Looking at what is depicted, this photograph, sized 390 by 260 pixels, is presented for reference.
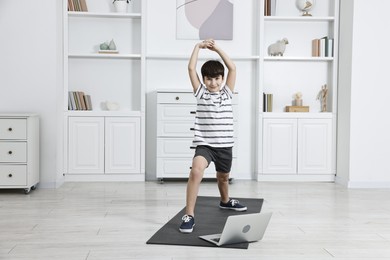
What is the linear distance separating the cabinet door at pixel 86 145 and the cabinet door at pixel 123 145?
0.07 meters

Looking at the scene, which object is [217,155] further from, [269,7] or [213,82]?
[269,7]

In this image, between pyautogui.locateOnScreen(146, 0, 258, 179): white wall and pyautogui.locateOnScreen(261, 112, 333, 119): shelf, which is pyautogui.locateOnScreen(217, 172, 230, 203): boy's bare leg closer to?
pyautogui.locateOnScreen(146, 0, 258, 179): white wall

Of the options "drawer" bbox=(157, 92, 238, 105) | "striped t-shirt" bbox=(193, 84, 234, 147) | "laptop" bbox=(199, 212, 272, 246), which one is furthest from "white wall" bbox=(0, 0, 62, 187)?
"laptop" bbox=(199, 212, 272, 246)

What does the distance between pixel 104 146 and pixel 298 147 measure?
2.09m

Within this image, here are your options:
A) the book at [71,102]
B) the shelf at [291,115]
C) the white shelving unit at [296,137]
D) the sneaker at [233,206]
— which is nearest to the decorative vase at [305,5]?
→ the white shelving unit at [296,137]

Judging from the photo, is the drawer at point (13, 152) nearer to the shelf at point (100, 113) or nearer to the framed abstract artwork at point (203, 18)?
the shelf at point (100, 113)

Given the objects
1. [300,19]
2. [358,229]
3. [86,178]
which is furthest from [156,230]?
[300,19]

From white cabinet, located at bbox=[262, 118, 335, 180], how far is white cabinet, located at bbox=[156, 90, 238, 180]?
73 cm

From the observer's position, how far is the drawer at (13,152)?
529 centimetres

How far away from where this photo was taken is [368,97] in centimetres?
601

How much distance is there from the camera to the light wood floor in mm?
3246

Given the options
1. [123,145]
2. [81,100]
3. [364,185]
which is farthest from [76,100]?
[364,185]

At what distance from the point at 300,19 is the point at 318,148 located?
4.70 feet

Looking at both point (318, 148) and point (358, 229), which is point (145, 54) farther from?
point (358, 229)
